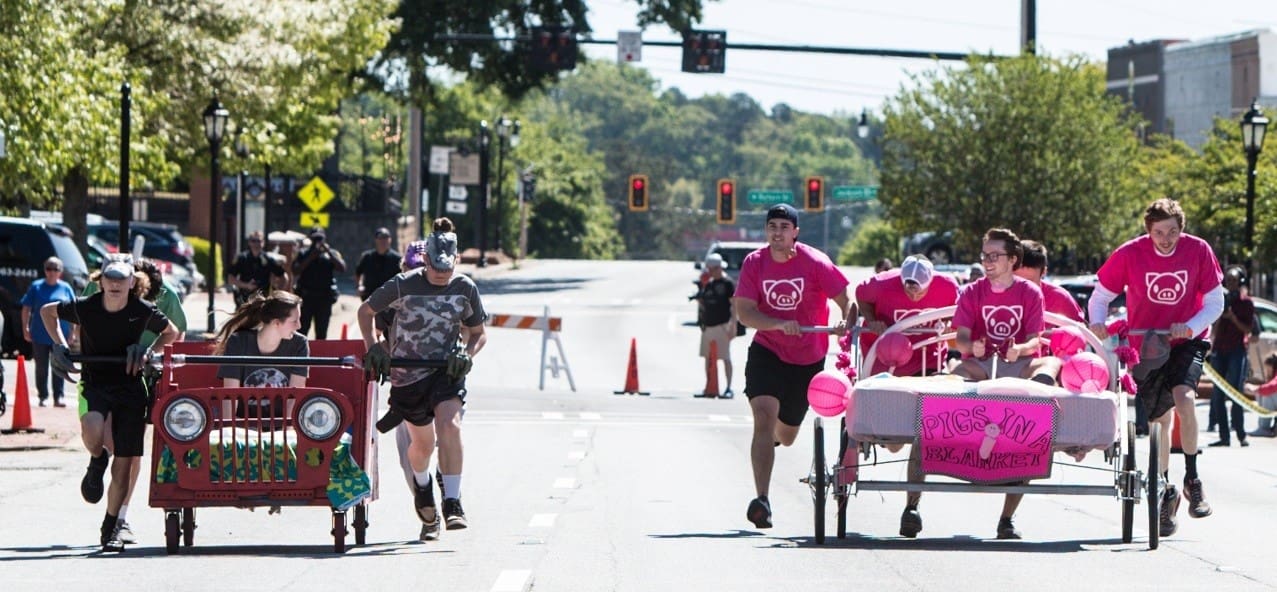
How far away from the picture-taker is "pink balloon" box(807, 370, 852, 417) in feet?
39.8

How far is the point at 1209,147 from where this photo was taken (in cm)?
4806

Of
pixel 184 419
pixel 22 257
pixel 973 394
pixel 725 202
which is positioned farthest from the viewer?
pixel 725 202

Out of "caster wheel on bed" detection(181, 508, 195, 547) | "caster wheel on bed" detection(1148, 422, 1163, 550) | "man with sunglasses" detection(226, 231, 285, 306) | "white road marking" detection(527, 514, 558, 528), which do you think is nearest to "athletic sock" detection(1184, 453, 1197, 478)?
"caster wheel on bed" detection(1148, 422, 1163, 550)

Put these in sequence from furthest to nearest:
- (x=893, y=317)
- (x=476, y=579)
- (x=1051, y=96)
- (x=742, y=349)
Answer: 1. (x=1051, y=96)
2. (x=742, y=349)
3. (x=893, y=317)
4. (x=476, y=579)

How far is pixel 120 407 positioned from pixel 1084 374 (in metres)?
5.19

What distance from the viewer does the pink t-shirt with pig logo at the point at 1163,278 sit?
13.1m

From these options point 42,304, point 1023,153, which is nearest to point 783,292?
point 42,304

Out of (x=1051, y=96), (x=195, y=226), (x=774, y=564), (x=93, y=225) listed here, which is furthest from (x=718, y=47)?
(x=774, y=564)

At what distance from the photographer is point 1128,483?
11.7m

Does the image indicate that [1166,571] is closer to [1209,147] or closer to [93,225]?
[1209,147]

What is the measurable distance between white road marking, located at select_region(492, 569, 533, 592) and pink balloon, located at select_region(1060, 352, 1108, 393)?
10.2ft

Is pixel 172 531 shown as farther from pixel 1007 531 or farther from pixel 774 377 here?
pixel 1007 531

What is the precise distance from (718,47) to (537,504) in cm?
3472

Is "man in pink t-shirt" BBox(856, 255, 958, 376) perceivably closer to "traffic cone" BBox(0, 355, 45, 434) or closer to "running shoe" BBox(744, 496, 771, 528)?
"running shoe" BBox(744, 496, 771, 528)
